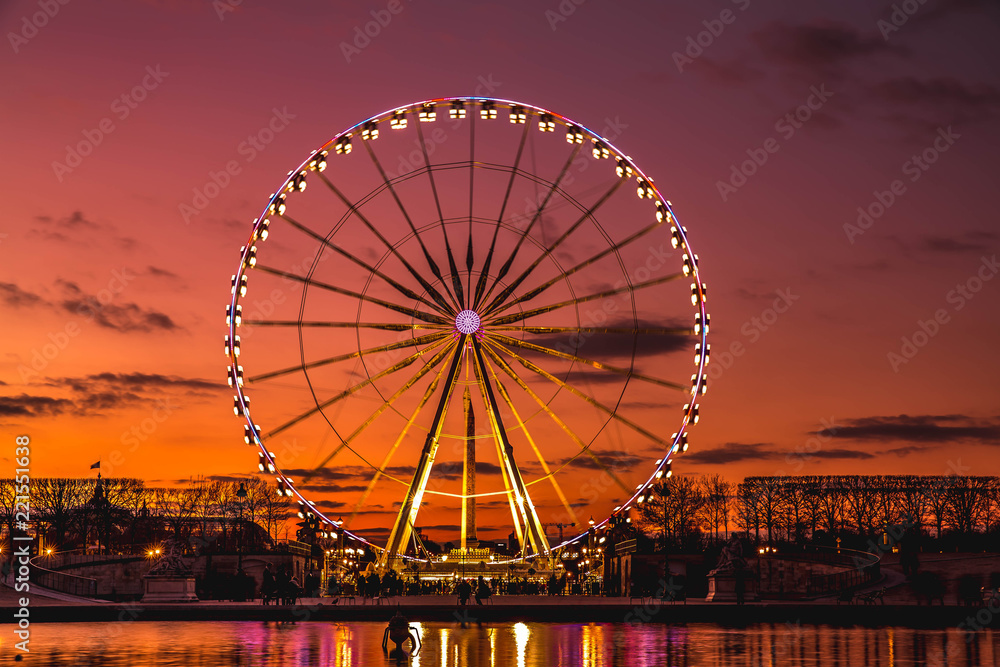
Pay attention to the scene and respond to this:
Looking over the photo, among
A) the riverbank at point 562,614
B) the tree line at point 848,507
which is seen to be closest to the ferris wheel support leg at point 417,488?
the riverbank at point 562,614

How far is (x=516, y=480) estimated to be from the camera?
1654 inches

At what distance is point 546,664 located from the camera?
20938 millimetres

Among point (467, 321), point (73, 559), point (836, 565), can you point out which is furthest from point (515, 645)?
point (73, 559)

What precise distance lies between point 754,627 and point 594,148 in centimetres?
1768

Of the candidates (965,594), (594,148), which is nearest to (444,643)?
(594,148)

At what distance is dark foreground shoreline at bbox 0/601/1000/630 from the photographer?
1391 inches

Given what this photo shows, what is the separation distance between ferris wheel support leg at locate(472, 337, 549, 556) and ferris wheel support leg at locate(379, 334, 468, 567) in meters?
1.43

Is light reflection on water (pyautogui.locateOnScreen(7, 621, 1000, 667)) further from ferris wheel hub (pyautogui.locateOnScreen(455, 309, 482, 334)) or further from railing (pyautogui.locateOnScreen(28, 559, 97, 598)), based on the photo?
railing (pyautogui.locateOnScreen(28, 559, 97, 598))

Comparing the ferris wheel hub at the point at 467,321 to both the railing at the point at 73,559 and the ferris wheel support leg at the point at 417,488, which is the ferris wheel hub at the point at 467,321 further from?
the railing at the point at 73,559

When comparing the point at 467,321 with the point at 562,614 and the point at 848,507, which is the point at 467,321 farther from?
the point at 848,507

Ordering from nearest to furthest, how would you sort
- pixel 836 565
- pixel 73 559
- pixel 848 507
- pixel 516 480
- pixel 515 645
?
pixel 515 645 → pixel 516 480 → pixel 836 565 → pixel 73 559 → pixel 848 507

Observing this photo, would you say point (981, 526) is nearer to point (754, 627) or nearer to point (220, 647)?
point (754, 627)

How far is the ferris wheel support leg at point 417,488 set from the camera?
1607 inches

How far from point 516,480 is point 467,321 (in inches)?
258
